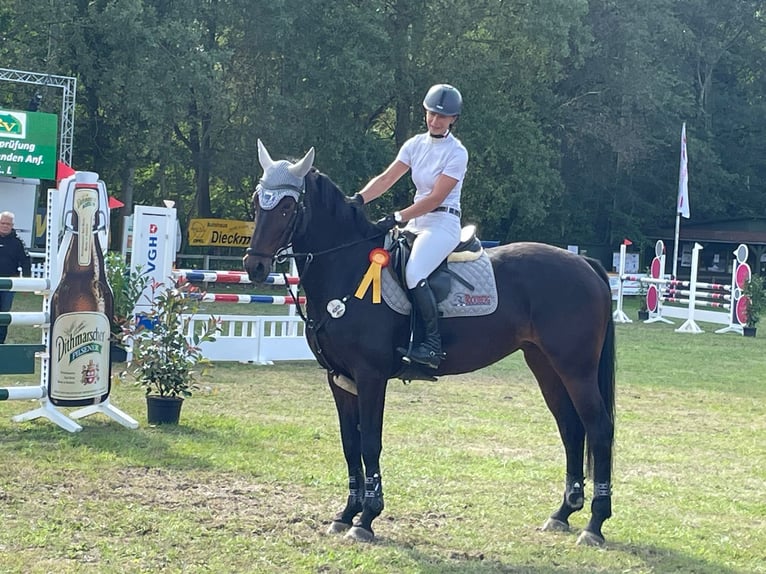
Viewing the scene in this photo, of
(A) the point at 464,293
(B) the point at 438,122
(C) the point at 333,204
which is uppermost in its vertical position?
(B) the point at 438,122

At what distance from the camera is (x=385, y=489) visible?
638 cm

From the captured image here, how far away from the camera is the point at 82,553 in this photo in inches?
187

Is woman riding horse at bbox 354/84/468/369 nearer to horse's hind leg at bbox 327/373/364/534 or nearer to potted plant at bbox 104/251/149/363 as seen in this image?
horse's hind leg at bbox 327/373/364/534

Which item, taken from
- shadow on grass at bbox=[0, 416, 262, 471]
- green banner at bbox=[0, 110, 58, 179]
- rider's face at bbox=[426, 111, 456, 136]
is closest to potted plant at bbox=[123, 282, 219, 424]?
shadow on grass at bbox=[0, 416, 262, 471]

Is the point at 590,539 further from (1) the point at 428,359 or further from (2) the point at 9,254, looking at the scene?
(2) the point at 9,254

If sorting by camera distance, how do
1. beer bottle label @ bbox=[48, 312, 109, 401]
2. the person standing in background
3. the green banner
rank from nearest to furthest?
beer bottle label @ bbox=[48, 312, 109, 401] < the person standing in background < the green banner

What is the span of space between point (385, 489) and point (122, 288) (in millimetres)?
6869

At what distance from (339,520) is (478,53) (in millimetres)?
30772

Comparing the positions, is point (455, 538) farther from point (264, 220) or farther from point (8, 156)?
point (8, 156)

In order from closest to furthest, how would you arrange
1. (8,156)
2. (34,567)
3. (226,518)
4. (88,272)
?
(34,567) → (226,518) → (88,272) → (8,156)

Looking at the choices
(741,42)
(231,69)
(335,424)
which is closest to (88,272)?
(335,424)

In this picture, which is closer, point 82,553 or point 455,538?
point 82,553

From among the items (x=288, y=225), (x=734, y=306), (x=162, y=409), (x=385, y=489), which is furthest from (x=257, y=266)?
(x=734, y=306)

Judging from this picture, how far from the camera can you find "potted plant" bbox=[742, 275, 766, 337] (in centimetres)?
2059
